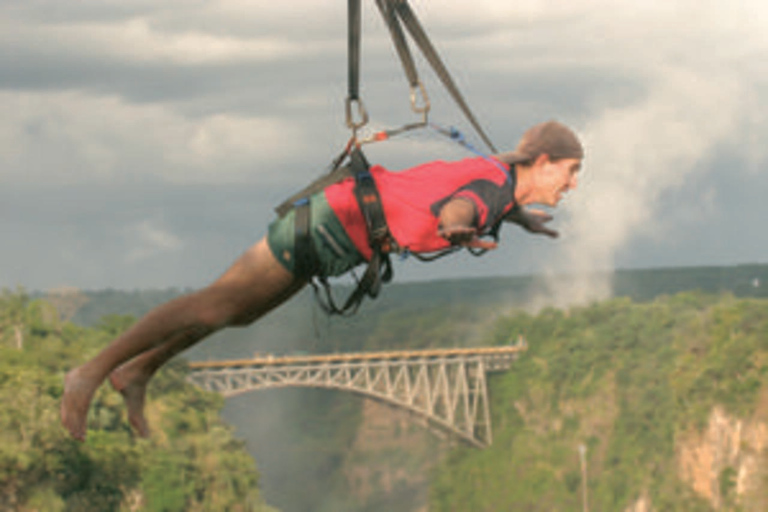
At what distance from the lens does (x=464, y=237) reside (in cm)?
1060

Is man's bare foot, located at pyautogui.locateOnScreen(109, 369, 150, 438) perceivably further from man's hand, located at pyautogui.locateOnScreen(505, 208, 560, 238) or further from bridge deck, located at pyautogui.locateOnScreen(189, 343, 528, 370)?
bridge deck, located at pyautogui.locateOnScreen(189, 343, 528, 370)

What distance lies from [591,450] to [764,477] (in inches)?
1601

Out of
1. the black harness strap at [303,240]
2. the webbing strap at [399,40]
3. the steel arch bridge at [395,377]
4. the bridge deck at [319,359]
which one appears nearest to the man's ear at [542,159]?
the webbing strap at [399,40]

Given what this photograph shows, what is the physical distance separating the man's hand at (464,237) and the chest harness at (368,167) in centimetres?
61

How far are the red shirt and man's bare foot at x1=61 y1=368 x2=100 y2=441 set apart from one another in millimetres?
2506

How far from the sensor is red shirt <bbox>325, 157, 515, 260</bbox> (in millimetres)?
11133

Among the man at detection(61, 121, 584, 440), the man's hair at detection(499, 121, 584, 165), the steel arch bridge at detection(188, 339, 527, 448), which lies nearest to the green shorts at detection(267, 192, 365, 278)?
the man at detection(61, 121, 584, 440)

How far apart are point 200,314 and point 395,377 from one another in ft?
468

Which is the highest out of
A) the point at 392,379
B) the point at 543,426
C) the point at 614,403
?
the point at 392,379

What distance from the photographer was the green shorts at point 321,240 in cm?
1125

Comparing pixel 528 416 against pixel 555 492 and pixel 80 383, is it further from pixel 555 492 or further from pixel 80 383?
pixel 80 383

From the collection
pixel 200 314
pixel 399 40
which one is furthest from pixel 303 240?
pixel 399 40

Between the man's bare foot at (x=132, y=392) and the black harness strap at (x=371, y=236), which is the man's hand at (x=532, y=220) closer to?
the black harness strap at (x=371, y=236)

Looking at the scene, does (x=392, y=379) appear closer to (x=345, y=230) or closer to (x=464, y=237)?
(x=345, y=230)
